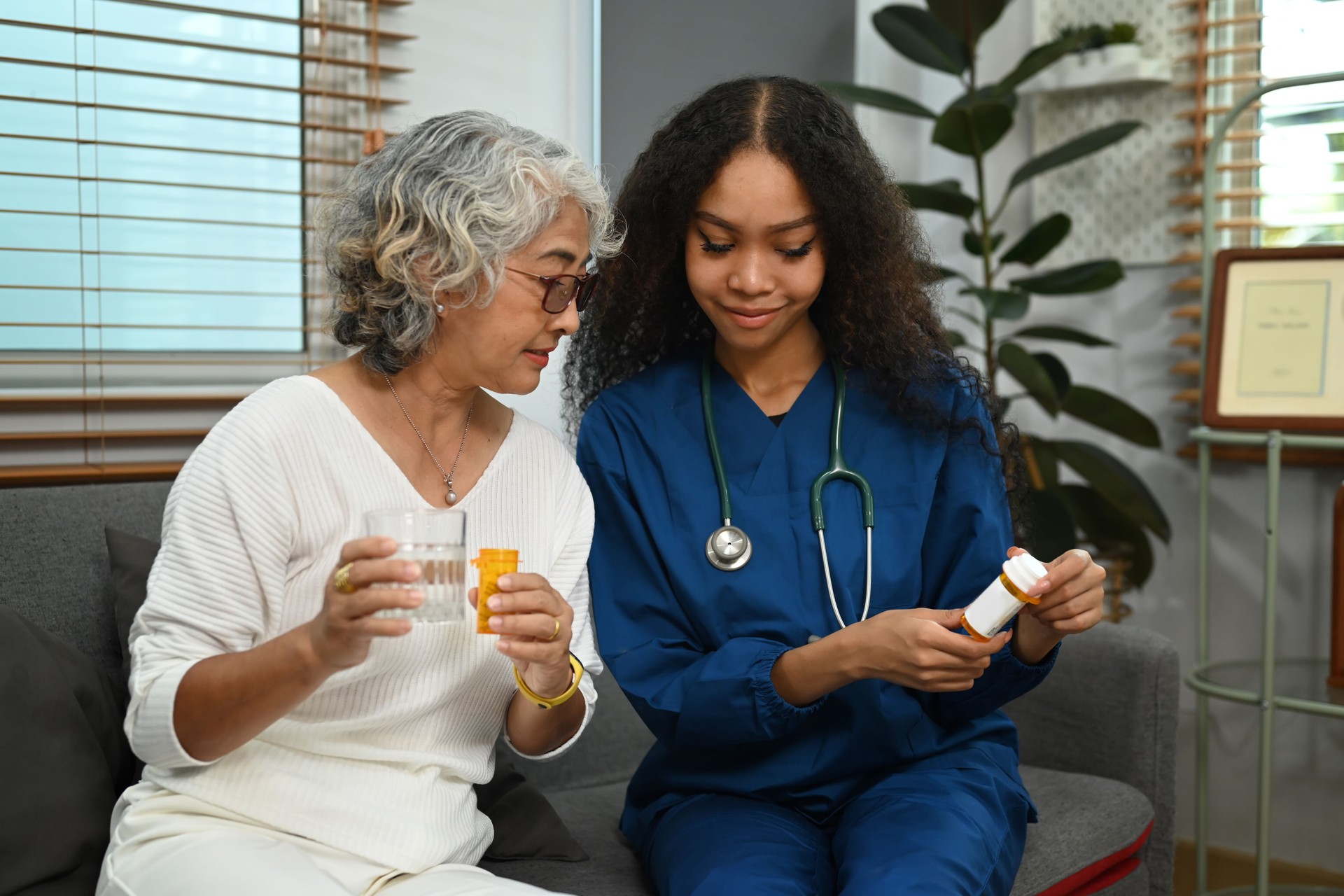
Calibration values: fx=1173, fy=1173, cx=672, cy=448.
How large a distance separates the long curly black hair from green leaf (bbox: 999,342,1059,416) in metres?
0.94

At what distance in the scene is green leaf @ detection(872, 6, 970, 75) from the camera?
9.64 feet

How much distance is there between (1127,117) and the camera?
122 inches

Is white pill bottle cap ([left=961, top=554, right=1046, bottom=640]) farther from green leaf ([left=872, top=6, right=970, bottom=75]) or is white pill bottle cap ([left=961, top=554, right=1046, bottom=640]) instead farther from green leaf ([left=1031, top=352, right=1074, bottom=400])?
green leaf ([left=872, top=6, right=970, bottom=75])

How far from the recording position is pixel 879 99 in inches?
115

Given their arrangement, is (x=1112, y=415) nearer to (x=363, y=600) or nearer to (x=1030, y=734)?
(x=1030, y=734)

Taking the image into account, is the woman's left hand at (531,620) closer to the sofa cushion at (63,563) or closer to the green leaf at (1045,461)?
the sofa cushion at (63,563)

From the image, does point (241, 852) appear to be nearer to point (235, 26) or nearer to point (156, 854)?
point (156, 854)

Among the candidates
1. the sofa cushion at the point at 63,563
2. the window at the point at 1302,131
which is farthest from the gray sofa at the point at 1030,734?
the window at the point at 1302,131

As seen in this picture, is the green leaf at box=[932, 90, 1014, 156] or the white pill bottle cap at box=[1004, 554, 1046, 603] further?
the green leaf at box=[932, 90, 1014, 156]

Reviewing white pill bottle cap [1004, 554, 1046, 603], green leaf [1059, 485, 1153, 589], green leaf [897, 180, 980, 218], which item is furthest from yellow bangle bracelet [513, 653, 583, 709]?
green leaf [897, 180, 980, 218]

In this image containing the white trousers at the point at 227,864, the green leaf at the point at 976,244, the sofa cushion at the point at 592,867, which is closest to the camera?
the white trousers at the point at 227,864

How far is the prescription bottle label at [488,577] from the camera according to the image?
3.76ft

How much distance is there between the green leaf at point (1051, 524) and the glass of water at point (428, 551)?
1870 millimetres

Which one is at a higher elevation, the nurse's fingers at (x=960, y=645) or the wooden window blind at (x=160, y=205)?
the wooden window blind at (x=160, y=205)
